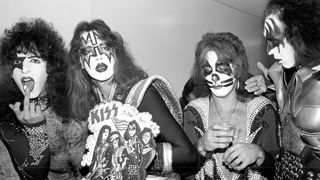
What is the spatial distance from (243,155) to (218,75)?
0.22 m

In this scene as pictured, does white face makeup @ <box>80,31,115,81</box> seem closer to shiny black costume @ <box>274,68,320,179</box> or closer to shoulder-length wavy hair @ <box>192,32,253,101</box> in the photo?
shoulder-length wavy hair @ <box>192,32,253,101</box>

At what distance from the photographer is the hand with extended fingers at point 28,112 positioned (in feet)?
4.01

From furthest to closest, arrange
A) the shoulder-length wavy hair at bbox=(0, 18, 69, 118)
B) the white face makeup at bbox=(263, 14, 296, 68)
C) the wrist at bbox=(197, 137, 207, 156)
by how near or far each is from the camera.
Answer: the shoulder-length wavy hair at bbox=(0, 18, 69, 118)
the wrist at bbox=(197, 137, 207, 156)
the white face makeup at bbox=(263, 14, 296, 68)

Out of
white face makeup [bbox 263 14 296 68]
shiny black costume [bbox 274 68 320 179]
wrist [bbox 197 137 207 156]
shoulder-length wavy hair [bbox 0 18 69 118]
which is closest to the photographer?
shiny black costume [bbox 274 68 320 179]

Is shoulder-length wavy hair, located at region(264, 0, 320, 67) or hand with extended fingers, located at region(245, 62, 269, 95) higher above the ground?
shoulder-length wavy hair, located at region(264, 0, 320, 67)

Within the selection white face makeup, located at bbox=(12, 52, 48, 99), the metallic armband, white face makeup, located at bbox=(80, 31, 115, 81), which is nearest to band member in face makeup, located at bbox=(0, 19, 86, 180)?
white face makeup, located at bbox=(12, 52, 48, 99)

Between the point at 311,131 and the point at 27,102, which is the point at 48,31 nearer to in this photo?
the point at 27,102

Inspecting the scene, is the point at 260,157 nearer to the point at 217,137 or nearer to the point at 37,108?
the point at 217,137

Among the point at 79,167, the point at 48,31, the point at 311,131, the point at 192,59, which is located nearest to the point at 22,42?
the point at 48,31

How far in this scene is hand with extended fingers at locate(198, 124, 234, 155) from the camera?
3.57ft

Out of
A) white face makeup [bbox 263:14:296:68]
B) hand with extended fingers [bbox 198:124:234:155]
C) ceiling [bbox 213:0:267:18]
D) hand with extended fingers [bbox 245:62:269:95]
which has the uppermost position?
ceiling [bbox 213:0:267:18]

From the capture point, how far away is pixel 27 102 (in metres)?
1.22

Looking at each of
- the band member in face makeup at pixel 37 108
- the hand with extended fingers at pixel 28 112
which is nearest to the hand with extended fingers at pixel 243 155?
the band member in face makeup at pixel 37 108

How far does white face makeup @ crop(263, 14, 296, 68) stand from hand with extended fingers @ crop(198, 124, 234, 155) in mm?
222
